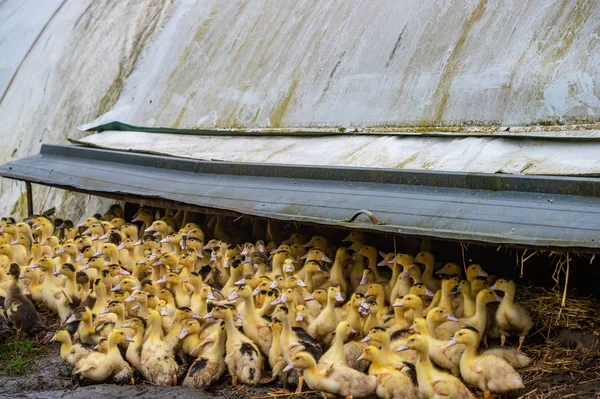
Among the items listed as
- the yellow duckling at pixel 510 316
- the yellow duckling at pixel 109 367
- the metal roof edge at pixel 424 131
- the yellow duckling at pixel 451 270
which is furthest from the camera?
the yellow duckling at pixel 451 270

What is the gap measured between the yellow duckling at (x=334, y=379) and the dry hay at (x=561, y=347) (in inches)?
39.6

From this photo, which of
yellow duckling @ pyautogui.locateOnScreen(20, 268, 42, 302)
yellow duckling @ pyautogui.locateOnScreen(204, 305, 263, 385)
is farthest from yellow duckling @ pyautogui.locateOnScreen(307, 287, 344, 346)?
yellow duckling @ pyautogui.locateOnScreen(20, 268, 42, 302)

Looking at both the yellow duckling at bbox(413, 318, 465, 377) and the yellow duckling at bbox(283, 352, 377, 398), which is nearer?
the yellow duckling at bbox(283, 352, 377, 398)

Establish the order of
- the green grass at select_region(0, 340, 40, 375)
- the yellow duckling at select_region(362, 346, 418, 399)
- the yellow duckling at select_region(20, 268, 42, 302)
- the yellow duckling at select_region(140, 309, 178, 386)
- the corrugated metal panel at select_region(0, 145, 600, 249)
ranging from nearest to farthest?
the corrugated metal panel at select_region(0, 145, 600, 249)
the yellow duckling at select_region(362, 346, 418, 399)
the yellow duckling at select_region(140, 309, 178, 386)
the green grass at select_region(0, 340, 40, 375)
the yellow duckling at select_region(20, 268, 42, 302)

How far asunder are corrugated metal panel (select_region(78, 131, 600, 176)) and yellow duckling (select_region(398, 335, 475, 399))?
155 centimetres

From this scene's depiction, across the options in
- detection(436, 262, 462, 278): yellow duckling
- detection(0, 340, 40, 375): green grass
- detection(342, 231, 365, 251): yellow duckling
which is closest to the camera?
detection(436, 262, 462, 278): yellow duckling

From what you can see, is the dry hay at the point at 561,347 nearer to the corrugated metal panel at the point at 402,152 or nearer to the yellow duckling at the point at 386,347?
the yellow duckling at the point at 386,347

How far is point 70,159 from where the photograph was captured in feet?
37.6

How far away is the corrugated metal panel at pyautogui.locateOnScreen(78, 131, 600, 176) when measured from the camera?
21.6ft

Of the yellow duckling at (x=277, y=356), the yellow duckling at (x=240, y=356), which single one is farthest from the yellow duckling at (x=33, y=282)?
the yellow duckling at (x=277, y=356)

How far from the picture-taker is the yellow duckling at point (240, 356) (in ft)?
21.5

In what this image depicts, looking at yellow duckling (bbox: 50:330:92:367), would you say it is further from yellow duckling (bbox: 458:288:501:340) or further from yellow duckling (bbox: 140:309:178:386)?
yellow duckling (bbox: 458:288:501:340)

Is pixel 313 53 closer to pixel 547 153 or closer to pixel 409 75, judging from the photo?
pixel 409 75

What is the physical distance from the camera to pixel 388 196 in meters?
6.91
